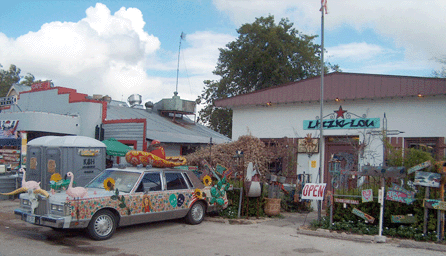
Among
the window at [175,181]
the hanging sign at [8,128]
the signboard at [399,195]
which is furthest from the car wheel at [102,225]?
the hanging sign at [8,128]

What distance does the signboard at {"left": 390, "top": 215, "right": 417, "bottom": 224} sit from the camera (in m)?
9.04

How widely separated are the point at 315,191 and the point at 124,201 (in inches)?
186

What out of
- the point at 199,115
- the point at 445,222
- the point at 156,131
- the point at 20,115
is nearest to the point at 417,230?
the point at 445,222

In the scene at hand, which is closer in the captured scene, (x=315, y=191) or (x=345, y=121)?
(x=315, y=191)

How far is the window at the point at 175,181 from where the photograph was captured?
10.3 meters

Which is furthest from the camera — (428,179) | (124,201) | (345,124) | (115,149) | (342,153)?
(115,149)

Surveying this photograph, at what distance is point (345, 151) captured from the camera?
14.1 m

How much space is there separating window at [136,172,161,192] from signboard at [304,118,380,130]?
22.0ft

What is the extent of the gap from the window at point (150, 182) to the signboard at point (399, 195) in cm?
544

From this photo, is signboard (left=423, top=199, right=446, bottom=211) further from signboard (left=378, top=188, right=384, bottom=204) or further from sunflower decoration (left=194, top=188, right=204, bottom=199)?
sunflower decoration (left=194, top=188, right=204, bottom=199)

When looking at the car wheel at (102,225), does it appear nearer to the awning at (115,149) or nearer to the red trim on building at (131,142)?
the awning at (115,149)

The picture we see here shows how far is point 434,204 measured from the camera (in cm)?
865

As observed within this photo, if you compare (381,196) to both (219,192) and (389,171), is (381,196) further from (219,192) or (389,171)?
(219,192)

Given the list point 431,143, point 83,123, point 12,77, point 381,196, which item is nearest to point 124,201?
point 381,196
